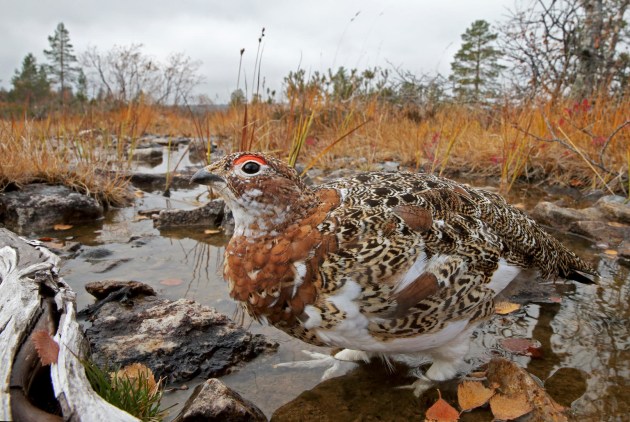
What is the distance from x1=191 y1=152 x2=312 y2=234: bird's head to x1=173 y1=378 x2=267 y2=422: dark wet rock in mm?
774

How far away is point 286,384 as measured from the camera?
2.49m

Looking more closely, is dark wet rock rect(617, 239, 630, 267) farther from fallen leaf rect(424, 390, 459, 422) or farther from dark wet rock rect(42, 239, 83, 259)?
dark wet rock rect(42, 239, 83, 259)

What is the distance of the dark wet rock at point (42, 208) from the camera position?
511 cm

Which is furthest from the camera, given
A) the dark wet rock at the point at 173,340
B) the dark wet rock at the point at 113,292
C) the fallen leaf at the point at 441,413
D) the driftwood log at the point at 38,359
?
the dark wet rock at the point at 113,292

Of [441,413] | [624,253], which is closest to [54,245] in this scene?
[441,413]

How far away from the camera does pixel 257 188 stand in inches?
88.7

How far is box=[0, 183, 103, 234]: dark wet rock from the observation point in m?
5.11

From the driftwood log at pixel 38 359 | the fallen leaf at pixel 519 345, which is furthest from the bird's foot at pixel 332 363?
the driftwood log at pixel 38 359

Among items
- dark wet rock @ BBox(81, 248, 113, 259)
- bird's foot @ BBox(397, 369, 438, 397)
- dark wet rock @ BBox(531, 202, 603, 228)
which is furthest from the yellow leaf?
dark wet rock @ BBox(531, 202, 603, 228)

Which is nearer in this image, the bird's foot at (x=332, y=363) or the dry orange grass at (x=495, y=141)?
the bird's foot at (x=332, y=363)

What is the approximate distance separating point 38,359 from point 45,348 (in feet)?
0.31

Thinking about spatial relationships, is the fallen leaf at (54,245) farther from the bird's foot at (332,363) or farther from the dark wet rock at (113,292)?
the bird's foot at (332,363)

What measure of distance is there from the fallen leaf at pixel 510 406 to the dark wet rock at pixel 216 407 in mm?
1160

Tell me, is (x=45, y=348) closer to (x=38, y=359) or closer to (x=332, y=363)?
(x=38, y=359)
